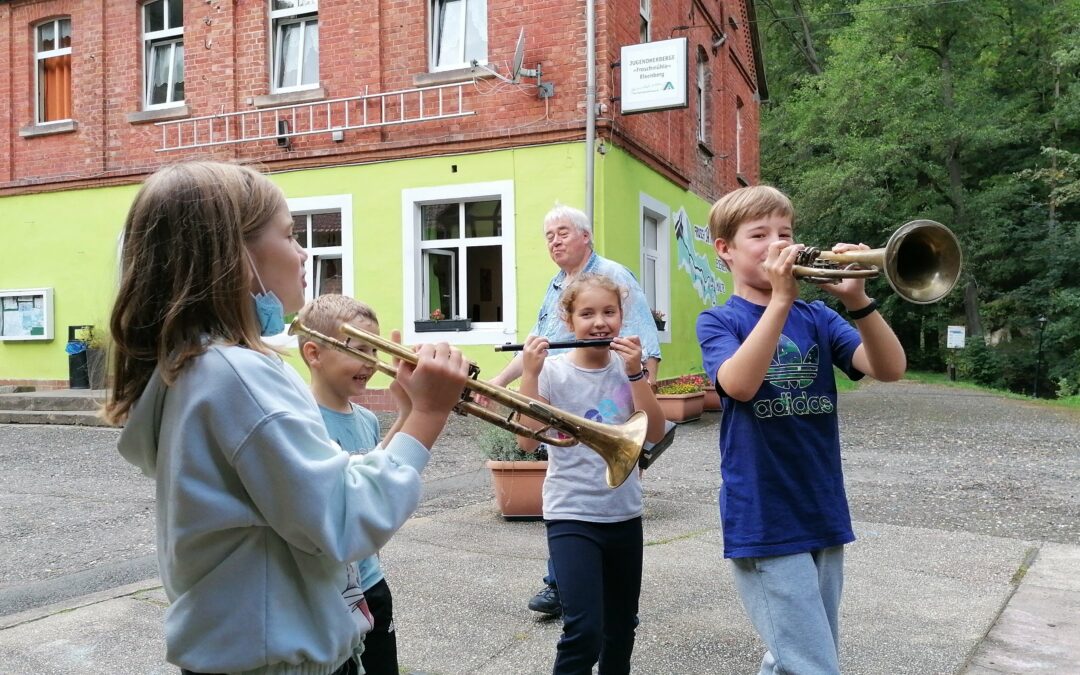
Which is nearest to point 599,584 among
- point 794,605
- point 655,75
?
point 794,605

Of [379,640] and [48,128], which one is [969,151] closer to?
[48,128]

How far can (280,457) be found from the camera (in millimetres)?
1391

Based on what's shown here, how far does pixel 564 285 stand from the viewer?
391 cm

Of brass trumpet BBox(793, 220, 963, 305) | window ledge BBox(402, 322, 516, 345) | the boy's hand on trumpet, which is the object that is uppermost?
brass trumpet BBox(793, 220, 963, 305)

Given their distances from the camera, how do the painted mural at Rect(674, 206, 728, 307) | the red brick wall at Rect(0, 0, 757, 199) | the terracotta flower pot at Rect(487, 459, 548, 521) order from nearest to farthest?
the terracotta flower pot at Rect(487, 459, 548, 521), the red brick wall at Rect(0, 0, 757, 199), the painted mural at Rect(674, 206, 728, 307)

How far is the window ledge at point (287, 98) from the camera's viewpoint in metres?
12.7

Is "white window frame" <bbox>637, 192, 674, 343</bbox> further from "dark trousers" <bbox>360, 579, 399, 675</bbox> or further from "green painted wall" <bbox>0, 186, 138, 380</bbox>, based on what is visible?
"dark trousers" <bbox>360, 579, 399, 675</bbox>

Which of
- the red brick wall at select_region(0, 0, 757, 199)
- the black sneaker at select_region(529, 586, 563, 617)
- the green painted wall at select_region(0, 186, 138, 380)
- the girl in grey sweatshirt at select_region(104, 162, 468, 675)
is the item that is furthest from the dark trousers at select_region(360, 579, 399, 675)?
the green painted wall at select_region(0, 186, 138, 380)

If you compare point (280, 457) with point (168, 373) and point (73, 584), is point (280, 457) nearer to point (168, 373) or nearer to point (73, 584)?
point (168, 373)

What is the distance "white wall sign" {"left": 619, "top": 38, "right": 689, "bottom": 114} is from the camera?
10.9 meters

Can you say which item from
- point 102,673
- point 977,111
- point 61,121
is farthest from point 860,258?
point 977,111

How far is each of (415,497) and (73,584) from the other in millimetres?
4016

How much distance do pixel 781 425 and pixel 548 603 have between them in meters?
1.87

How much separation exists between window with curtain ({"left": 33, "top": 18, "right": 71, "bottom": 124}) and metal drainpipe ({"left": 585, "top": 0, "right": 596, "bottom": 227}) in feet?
31.9
